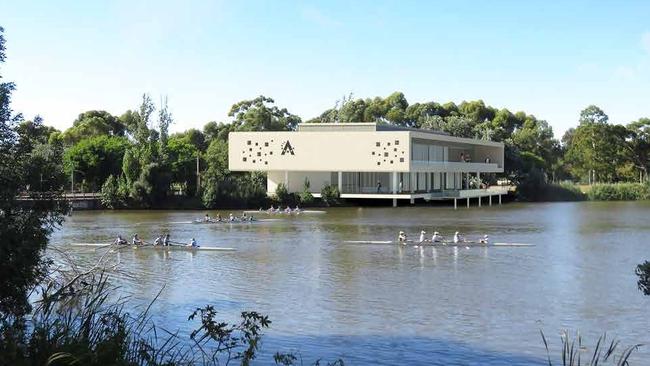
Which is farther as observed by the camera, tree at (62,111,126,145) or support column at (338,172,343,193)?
tree at (62,111,126,145)

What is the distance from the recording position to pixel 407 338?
661 inches

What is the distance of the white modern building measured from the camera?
63906 millimetres

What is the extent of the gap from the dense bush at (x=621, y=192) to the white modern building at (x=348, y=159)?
1271cm

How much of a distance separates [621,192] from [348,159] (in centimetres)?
3173

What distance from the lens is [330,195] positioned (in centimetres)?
6462

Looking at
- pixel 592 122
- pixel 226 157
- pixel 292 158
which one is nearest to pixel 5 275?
pixel 292 158

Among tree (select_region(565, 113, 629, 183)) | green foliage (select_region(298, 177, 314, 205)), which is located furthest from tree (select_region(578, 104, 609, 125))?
green foliage (select_region(298, 177, 314, 205))

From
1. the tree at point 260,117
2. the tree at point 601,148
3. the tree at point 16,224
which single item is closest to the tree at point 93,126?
the tree at point 260,117

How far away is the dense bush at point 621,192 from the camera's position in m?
76.8

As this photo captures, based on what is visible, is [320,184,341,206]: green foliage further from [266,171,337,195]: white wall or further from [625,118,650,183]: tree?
[625,118,650,183]: tree

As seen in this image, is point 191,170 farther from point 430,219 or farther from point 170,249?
point 170,249

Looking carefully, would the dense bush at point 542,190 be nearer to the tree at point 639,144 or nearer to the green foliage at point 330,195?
the tree at point 639,144

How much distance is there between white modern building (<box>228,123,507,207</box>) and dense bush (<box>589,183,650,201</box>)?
12713 millimetres

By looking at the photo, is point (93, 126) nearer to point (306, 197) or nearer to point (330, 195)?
point (306, 197)
